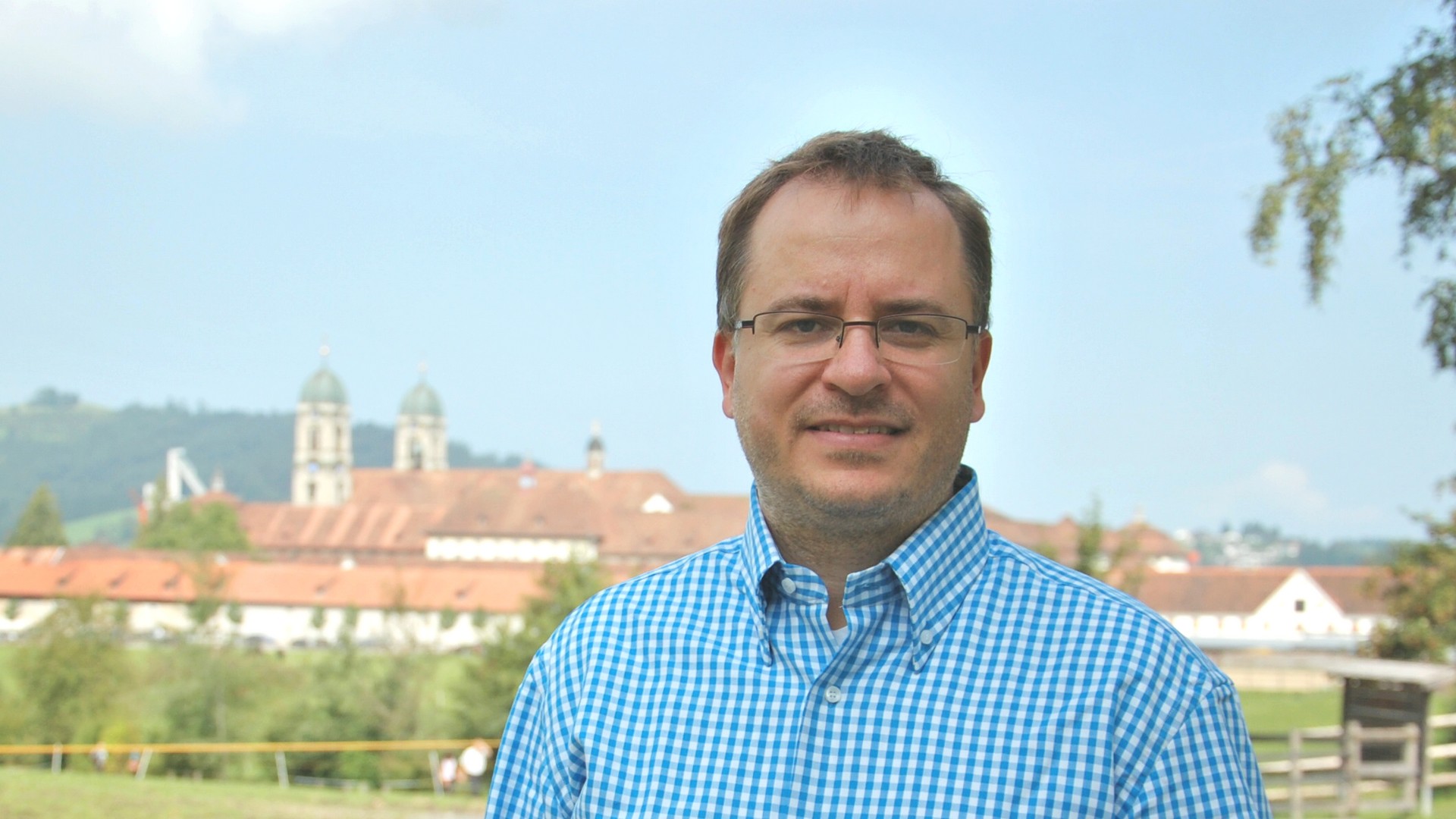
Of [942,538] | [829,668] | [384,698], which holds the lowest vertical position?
[384,698]

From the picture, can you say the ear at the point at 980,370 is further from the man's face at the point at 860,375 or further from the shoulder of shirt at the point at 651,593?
the shoulder of shirt at the point at 651,593

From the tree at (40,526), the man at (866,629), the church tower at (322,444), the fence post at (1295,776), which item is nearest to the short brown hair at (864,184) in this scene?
the man at (866,629)

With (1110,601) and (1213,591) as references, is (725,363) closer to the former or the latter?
(1110,601)

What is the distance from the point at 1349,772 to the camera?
11438mm

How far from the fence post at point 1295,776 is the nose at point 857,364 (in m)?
10.6

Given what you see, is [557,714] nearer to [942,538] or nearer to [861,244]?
[942,538]

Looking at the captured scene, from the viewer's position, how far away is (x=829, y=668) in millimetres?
1699

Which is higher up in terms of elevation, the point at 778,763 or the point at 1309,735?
the point at 778,763

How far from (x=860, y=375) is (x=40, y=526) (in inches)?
4881

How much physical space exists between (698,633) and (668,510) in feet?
336

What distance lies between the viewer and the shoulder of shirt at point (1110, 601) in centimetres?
162

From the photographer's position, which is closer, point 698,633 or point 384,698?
point 698,633

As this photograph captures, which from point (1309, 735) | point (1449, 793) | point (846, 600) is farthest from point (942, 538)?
point (1449, 793)

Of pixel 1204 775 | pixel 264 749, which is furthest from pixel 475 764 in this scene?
pixel 1204 775
